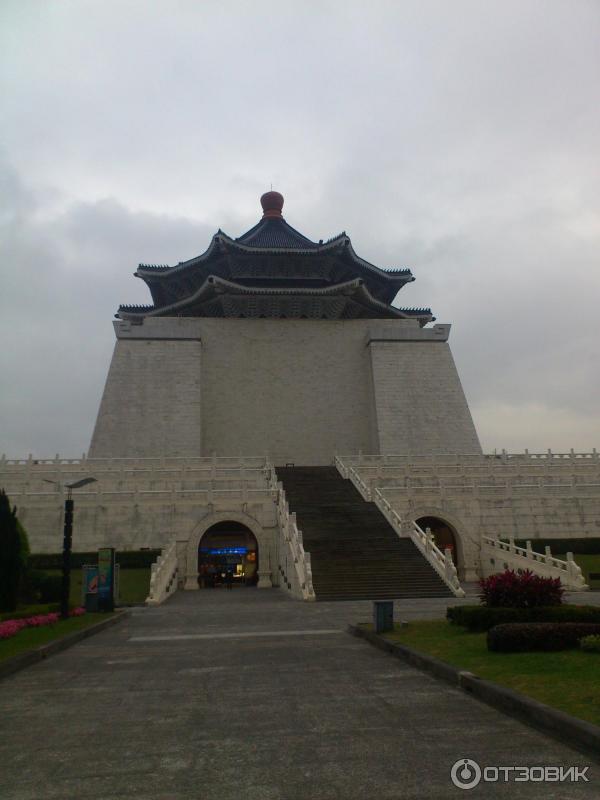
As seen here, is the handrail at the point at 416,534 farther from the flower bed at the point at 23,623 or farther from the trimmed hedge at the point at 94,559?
the flower bed at the point at 23,623

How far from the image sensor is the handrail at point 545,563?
18.2 metres

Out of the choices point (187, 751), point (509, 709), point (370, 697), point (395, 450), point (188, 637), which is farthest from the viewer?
point (395, 450)

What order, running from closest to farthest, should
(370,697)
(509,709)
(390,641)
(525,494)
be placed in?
(509,709) → (370,697) → (390,641) → (525,494)

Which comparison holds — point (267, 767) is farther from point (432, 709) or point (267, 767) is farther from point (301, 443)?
point (301, 443)

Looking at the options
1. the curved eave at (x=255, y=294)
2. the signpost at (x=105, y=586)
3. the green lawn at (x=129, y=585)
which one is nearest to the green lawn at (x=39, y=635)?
the signpost at (x=105, y=586)

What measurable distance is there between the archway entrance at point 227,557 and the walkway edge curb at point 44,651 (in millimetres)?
11878

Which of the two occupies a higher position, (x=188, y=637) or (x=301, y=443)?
(x=301, y=443)

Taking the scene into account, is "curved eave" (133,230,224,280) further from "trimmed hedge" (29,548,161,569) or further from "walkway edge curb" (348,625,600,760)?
"walkway edge curb" (348,625,600,760)

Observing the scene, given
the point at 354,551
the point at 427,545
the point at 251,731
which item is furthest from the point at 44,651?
the point at 427,545

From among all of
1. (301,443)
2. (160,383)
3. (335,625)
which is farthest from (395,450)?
(335,625)

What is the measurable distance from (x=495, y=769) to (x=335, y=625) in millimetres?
8195

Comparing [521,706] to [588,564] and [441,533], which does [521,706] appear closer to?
[588,564]

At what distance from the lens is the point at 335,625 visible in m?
12.1

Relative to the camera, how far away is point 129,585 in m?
19.8
